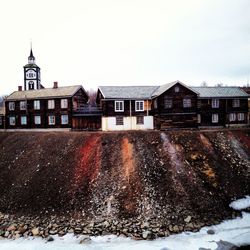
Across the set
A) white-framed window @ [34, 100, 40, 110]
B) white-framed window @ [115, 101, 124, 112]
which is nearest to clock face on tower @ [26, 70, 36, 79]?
white-framed window @ [34, 100, 40, 110]

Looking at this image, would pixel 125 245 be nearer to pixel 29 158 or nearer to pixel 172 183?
pixel 172 183

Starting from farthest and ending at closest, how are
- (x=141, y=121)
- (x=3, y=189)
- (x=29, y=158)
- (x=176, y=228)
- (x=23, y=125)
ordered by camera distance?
(x=23, y=125)
(x=141, y=121)
(x=29, y=158)
(x=3, y=189)
(x=176, y=228)

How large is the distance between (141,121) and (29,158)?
709 inches

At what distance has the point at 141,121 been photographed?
3881 cm

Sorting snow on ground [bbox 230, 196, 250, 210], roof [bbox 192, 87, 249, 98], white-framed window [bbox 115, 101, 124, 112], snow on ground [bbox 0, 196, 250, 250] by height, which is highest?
roof [bbox 192, 87, 249, 98]

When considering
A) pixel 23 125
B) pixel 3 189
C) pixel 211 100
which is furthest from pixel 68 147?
pixel 211 100

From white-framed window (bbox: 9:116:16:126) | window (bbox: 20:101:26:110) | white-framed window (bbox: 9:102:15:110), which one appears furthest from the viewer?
white-framed window (bbox: 9:102:15:110)

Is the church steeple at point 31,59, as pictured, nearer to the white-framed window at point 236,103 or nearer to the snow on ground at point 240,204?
the white-framed window at point 236,103

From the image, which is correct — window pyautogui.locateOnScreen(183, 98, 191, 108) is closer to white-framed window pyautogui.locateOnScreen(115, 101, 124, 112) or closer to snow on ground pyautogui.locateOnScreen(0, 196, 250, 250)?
white-framed window pyautogui.locateOnScreen(115, 101, 124, 112)

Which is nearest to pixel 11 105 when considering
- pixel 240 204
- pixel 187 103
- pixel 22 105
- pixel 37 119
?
pixel 22 105

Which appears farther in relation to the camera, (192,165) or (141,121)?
(141,121)

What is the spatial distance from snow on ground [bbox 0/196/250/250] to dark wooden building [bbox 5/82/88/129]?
24356 mm

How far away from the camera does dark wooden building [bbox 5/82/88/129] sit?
135ft

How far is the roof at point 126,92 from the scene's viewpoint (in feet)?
125
